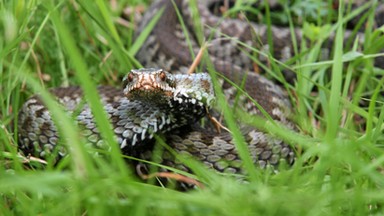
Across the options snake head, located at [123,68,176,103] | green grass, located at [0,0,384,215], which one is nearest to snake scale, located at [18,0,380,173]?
snake head, located at [123,68,176,103]

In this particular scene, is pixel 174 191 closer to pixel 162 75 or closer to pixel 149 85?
pixel 149 85

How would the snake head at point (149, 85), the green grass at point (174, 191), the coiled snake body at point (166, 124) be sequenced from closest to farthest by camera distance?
1. the green grass at point (174, 191)
2. the snake head at point (149, 85)
3. the coiled snake body at point (166, 124)

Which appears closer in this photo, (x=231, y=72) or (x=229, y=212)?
(x=229, y=212)

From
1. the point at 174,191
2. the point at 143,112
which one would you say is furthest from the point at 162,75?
the point at 174,191

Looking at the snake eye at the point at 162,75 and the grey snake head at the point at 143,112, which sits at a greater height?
the snake eye at the point at 162,75

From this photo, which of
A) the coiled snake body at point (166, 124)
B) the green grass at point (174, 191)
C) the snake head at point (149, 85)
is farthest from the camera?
the coiled snake body at point (166, 124)

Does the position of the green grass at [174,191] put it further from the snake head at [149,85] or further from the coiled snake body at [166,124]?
the snake head at [149,85]

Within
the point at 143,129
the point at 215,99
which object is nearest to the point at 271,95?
the point at 215,99

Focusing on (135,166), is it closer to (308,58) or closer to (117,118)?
(117,118)

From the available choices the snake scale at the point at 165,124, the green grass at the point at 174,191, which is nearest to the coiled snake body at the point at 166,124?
the snake scale at the point at 165,124
